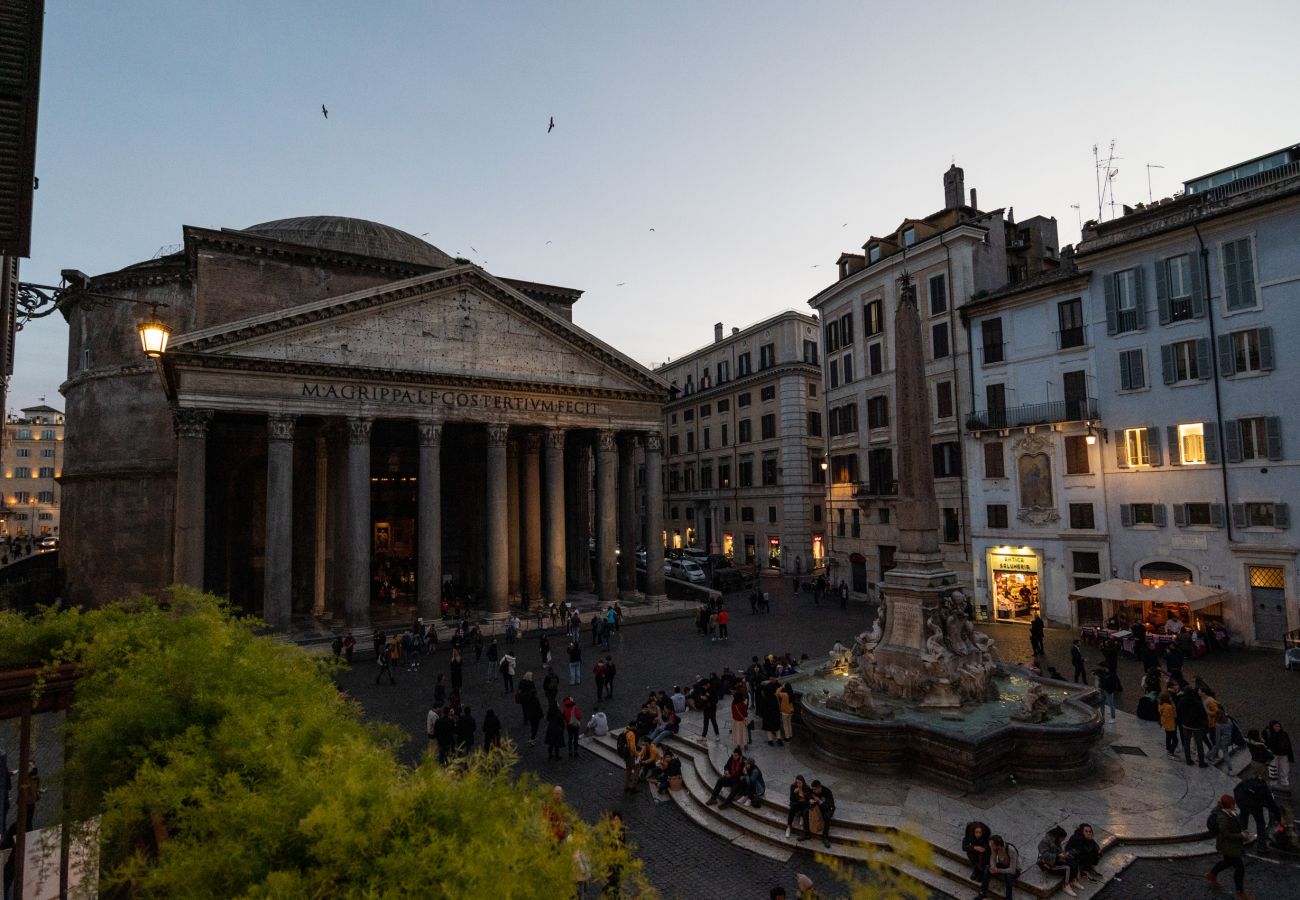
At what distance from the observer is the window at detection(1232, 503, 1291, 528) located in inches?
775

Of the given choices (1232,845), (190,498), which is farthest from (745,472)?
(1232,845)

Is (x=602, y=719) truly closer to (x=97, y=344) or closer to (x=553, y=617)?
(x=553, y=617)

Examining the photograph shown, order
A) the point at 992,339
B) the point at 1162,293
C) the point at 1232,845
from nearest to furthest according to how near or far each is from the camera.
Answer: the point at 1232,845 → the point at 1162,293 → the point at 992,339

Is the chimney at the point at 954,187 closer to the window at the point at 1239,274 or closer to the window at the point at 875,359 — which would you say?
the window at the point at 875,359

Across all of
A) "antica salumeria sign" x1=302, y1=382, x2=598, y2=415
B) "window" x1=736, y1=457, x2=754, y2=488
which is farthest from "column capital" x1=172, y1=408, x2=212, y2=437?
"window" x1=736, y1=457, x2=754, y2=488

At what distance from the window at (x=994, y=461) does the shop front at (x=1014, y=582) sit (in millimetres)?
2887

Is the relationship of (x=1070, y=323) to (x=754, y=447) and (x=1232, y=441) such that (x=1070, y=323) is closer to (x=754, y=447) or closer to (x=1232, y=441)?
(x=1232, y=441)

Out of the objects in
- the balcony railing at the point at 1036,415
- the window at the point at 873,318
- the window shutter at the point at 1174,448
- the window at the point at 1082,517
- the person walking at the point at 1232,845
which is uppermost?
the window at the point at 873,318

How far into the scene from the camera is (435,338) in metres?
27.1

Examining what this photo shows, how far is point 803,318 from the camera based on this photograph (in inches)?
1752

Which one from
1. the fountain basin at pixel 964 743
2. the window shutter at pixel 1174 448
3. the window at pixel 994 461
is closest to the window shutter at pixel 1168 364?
the window shutter at pixel 1174 448

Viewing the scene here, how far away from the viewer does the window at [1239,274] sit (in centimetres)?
2044

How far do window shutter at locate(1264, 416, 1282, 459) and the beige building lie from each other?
98095 mm

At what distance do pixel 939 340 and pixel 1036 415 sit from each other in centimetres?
538
